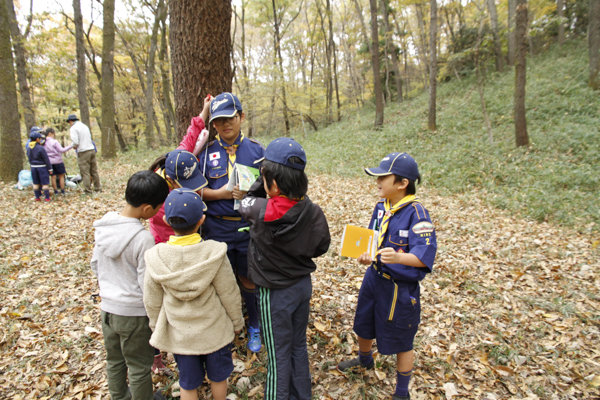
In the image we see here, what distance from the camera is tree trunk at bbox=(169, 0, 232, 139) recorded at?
3.49 meters

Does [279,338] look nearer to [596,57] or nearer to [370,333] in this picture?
[370,333]

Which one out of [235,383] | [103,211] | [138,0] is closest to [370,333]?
[235,383]

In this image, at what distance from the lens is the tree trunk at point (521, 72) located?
9.77m

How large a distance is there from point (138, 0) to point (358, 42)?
18922 mm

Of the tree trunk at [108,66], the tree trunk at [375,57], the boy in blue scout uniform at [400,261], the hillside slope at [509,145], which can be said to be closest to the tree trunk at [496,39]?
the hillside slope at [509,145]

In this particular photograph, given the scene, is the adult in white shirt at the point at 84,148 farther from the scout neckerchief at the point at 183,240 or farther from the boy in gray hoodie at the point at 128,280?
the scout neckerchief at the point at 183,240

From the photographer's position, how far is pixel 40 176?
7.74 meters

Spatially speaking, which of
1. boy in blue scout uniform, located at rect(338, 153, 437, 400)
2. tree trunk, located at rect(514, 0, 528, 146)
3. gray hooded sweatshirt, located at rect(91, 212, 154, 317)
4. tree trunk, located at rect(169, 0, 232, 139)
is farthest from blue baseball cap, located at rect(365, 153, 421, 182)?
tree trunk, located at rect(514, 0, 528, 146)

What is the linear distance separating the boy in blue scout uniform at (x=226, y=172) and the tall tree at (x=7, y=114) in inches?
406

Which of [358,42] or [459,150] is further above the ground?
[358,42]

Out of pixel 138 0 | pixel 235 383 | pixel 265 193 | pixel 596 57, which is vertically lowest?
pixel 235 383

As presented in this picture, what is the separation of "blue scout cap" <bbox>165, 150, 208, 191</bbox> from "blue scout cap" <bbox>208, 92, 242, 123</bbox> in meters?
0.42

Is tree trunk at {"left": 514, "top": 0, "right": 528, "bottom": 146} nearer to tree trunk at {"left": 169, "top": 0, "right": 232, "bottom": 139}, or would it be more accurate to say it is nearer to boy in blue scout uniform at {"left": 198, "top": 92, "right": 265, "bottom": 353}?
tree trunk at {"left": 169, "top": 0, "right": 232, "bottom": 139}

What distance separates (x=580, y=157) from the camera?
364 inches
